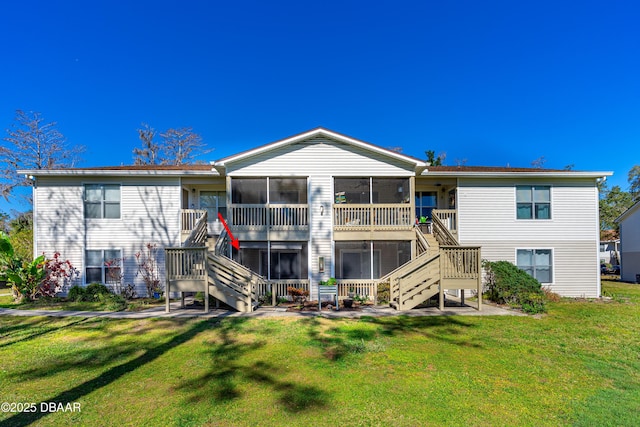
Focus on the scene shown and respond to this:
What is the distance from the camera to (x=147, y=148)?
102 feet

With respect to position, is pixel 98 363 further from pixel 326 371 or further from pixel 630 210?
pixel 630 210

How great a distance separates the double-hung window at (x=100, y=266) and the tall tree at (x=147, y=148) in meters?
20.5

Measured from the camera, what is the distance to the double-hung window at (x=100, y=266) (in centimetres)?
1284

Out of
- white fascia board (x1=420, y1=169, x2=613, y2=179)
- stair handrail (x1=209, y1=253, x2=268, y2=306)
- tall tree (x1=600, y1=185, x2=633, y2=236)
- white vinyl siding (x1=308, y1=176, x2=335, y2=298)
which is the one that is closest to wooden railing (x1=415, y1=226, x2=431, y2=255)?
white fascia board (x1=420, y1=169, x2=613, y2=179)

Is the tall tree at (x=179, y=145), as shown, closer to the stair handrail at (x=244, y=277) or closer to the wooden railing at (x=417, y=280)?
the stair handrail at (x=244, y=277)

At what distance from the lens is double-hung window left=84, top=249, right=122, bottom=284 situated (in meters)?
12.8

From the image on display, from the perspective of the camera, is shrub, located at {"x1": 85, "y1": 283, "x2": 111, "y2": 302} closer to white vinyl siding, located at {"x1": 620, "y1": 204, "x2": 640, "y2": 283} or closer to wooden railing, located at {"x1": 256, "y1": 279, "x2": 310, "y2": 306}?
wooden railing, located at {"x1": 256, "y1": 279, "x2": 310, "y2": 306}

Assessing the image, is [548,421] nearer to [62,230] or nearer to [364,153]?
[364,153]

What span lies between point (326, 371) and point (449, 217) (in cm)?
1009

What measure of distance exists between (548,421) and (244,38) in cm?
2407

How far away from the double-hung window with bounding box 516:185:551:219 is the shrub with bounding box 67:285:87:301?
18579 mm

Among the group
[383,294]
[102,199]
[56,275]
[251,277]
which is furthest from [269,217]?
[56,275]

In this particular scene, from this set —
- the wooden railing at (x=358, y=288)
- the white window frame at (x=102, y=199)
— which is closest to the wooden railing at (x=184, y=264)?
the white window frame at (x=102, y=199)

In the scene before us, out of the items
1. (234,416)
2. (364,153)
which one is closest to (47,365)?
(234,416)
